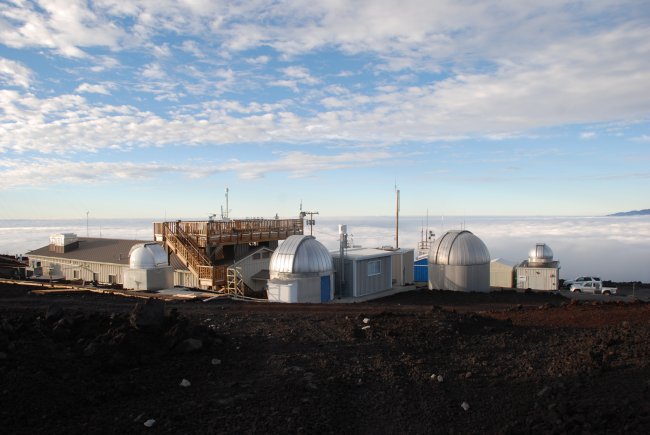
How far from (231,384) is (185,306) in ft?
27.2

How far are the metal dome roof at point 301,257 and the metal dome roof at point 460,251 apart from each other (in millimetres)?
6578

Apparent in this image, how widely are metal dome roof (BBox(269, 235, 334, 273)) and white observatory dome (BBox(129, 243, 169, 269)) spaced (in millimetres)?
5924

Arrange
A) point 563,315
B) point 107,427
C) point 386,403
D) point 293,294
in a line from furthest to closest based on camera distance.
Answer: point 293,294, point 563,315, point 386,403, point 107,427

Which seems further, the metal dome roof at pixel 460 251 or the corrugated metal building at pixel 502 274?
the corrugated metal building at pixel 502 274

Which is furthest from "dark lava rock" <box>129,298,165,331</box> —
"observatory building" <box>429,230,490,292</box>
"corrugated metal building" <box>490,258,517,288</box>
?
"corrugated metal building" <box>490,258,517,288</box>

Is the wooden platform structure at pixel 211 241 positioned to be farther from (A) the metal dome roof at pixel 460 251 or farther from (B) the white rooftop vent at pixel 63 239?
(A) the metal dome roof at pixel 460 251

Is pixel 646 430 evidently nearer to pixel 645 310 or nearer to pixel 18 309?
pixel 645 310

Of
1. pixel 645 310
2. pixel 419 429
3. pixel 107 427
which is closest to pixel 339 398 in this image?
pixel 419 429

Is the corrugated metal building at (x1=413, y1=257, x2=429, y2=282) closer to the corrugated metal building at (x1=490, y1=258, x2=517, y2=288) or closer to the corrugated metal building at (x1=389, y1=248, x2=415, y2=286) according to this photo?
the corrugated metal building at (x1=389, y1=248, x2=415, y2=286)

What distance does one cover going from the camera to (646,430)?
18.9 ft

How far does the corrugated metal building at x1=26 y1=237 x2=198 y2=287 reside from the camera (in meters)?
28.5

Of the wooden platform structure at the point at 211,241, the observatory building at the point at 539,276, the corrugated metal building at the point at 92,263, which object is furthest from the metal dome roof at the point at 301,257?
the observatory building at the point at 539,276

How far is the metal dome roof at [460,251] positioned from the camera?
25312 millimetres

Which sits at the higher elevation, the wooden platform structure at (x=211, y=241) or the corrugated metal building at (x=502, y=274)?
the wooden platform structure at (x=211, y=241)
